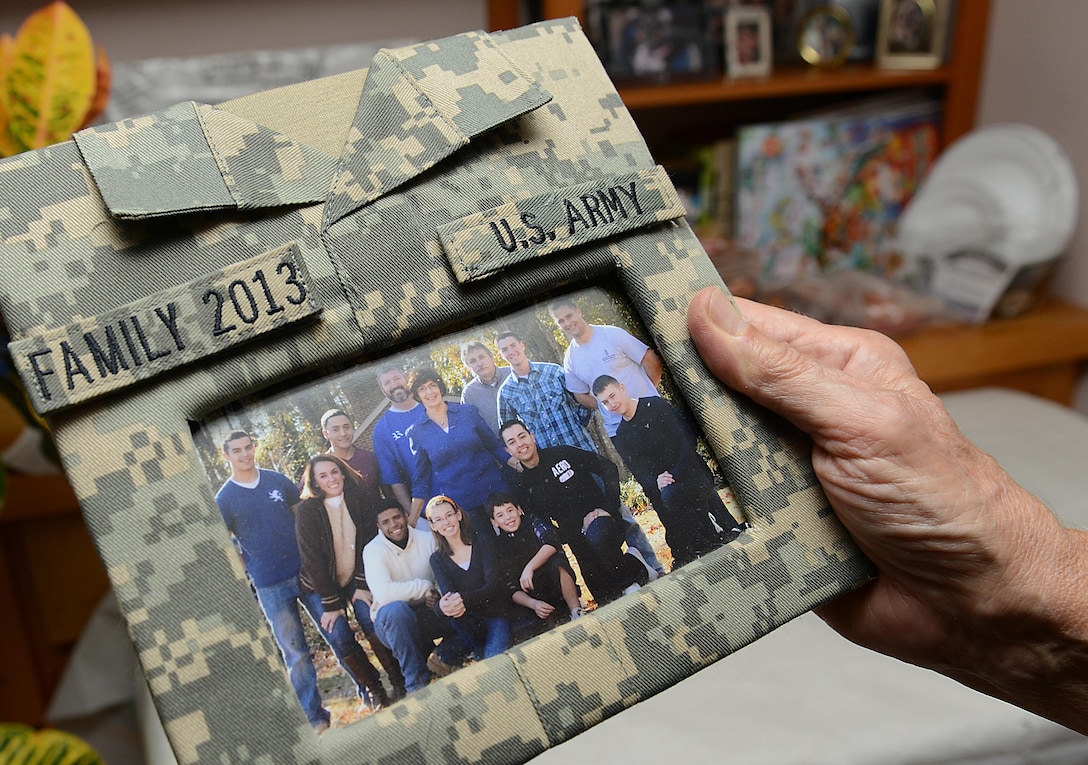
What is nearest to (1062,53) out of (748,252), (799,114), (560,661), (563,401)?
(799,114)

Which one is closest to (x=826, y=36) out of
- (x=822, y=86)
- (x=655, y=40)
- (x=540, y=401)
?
(x=822, y=86)

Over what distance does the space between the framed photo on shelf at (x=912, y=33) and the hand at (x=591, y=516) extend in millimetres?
1343

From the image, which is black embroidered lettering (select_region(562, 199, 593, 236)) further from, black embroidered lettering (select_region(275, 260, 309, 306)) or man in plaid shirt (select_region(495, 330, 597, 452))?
black embroidered lettering (select_region(275, 260, 309, 306))

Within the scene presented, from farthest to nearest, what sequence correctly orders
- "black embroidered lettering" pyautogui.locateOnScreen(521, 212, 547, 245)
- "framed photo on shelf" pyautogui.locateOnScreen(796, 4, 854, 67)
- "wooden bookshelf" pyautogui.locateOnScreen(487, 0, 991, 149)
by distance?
1. "framed photo on shelf" pyautogui.locateOnScreen(796, 4, 854, 67)
2. "wooden bookshelf" pyautogui.locateOnScreen(487, 0, 991, 149)
3. "black embroidered lettering" pyautogui.locateOnScreen(521, 212, 547, 245)

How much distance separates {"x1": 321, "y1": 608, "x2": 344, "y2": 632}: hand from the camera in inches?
20.4

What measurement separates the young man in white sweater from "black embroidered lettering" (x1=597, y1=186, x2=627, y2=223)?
27 centimetres

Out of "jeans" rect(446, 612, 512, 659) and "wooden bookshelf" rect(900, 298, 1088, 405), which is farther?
"wooden bookshelf" rect(900, 298, 1088, 405)

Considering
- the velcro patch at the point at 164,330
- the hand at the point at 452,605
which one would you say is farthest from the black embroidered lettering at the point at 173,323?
the hand at the point at 452,605

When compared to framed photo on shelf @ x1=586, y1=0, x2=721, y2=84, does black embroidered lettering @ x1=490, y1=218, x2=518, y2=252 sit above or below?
below

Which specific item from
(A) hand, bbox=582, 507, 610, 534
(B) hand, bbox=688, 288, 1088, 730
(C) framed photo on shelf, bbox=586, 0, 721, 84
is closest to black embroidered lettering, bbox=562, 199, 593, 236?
(B) hand, bbox=688, 288, 1088, 730

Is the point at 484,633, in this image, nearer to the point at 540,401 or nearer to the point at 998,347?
the point at 540,401

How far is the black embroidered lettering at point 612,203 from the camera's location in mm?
623

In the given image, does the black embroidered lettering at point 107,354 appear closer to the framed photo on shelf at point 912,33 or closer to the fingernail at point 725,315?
the fingernail at point 725,315

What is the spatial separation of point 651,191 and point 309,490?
13.4 inches
